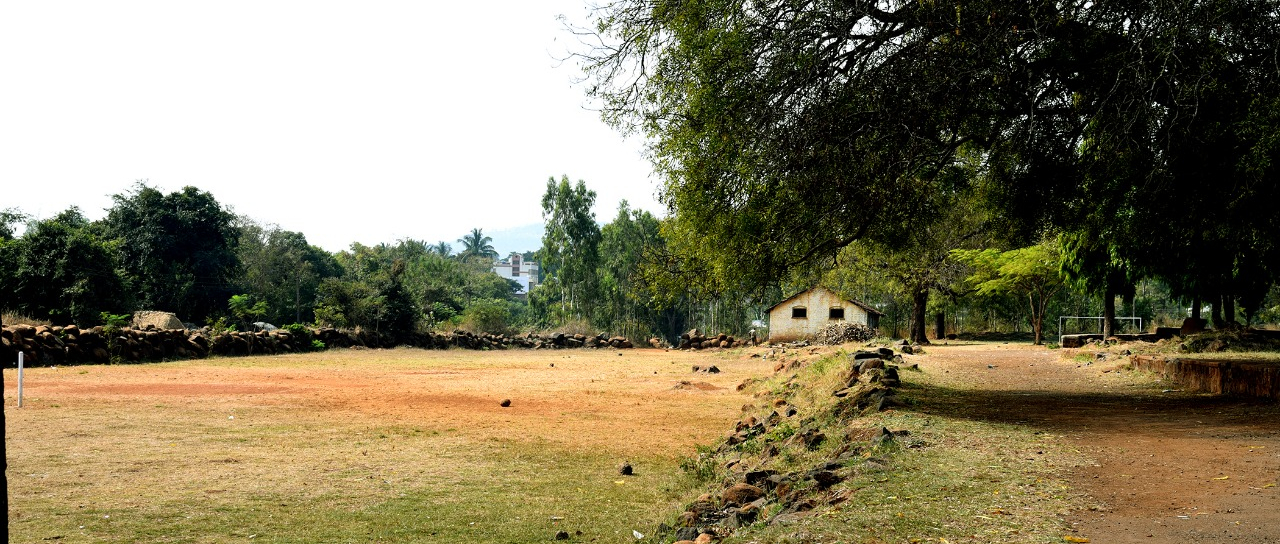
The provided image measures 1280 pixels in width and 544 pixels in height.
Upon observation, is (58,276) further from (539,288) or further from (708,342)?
(539,288)

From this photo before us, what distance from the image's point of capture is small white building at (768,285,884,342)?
52.4m

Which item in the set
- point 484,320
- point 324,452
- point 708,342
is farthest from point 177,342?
point 708,342

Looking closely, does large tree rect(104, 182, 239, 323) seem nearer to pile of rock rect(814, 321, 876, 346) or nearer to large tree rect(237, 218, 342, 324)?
large tree rect(237, 218, 342, 324)

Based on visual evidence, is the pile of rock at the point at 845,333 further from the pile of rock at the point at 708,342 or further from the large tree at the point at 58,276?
the large tree at the point at 58,276

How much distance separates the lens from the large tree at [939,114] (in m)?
10.5

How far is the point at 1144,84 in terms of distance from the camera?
1048cm

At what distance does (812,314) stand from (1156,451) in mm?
45496

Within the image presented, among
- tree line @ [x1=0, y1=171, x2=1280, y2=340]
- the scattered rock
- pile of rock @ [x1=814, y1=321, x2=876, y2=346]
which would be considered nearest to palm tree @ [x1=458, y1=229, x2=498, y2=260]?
tree line @ [x1=0, y1=171, x2=1280, y2=340]

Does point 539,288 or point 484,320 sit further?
point 539,288

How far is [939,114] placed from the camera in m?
11.9

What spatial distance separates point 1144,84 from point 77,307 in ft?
120

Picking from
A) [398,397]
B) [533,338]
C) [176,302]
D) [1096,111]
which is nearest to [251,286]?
[176,302]

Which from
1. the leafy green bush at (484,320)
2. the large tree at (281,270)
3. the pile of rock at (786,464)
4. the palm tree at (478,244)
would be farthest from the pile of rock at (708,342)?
the palm tree at (478,244)

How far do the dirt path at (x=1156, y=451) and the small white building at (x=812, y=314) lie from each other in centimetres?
3602
